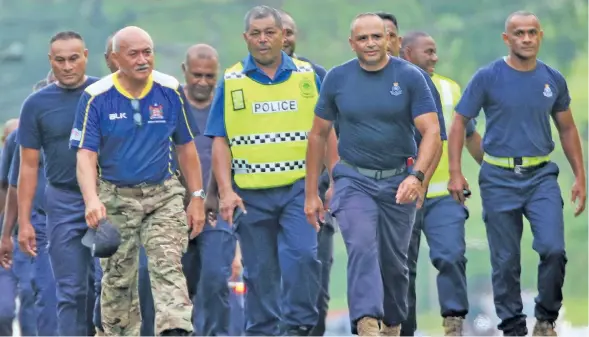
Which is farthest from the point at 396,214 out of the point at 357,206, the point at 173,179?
the point at 173,179

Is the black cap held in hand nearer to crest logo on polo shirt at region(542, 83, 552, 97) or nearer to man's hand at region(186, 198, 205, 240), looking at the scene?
man's hand at region(186, 198, 205, 240)

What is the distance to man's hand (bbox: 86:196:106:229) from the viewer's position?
12.5 m

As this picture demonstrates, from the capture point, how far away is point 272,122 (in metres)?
13.8

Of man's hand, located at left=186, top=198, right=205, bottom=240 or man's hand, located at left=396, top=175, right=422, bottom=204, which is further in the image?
man's hand, located at left=186, top=198, right=205, bottom=240

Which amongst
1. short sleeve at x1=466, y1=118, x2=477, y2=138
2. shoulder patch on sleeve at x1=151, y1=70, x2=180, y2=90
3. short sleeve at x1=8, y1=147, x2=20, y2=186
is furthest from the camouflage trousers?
short sleeve at x1=466, y1=118, x2=477, y2=138

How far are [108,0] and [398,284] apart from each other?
1583cm

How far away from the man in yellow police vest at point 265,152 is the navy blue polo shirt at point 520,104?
1.27 meters

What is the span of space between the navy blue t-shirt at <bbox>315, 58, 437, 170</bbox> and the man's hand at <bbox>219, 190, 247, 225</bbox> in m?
1.00

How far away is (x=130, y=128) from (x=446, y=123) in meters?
3.30

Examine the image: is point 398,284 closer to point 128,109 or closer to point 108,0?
point 128,109

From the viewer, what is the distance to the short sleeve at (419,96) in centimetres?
1289

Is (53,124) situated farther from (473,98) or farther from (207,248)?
(473,98)

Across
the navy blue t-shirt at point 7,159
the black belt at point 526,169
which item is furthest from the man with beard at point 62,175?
the black belt at point 526,169

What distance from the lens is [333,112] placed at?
13.1m
